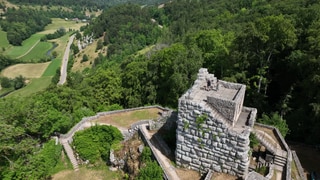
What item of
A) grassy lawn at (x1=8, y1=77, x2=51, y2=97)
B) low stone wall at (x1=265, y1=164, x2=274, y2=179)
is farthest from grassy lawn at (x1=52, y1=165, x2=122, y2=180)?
grassy lawn at (x1=8, y1=77, x2=51, y2=97)

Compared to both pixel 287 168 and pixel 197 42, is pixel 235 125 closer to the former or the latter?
pixel 287 168

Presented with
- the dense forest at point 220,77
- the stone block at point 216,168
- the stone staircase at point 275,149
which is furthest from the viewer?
the dense forest at point 220,77

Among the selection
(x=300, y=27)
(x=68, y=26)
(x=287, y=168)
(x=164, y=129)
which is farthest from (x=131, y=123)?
(x=68, y=26)

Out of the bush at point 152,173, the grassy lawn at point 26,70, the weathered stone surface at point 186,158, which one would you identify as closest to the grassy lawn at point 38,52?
the grassy lawn at point 26,70

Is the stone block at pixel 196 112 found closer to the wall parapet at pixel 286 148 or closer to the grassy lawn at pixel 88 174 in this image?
the wall parapet at pixel 286 148

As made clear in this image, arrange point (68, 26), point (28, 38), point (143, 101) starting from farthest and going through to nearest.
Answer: point (68, 26) → point (28, 38) → point (143, 101)

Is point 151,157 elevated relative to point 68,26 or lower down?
lower down
